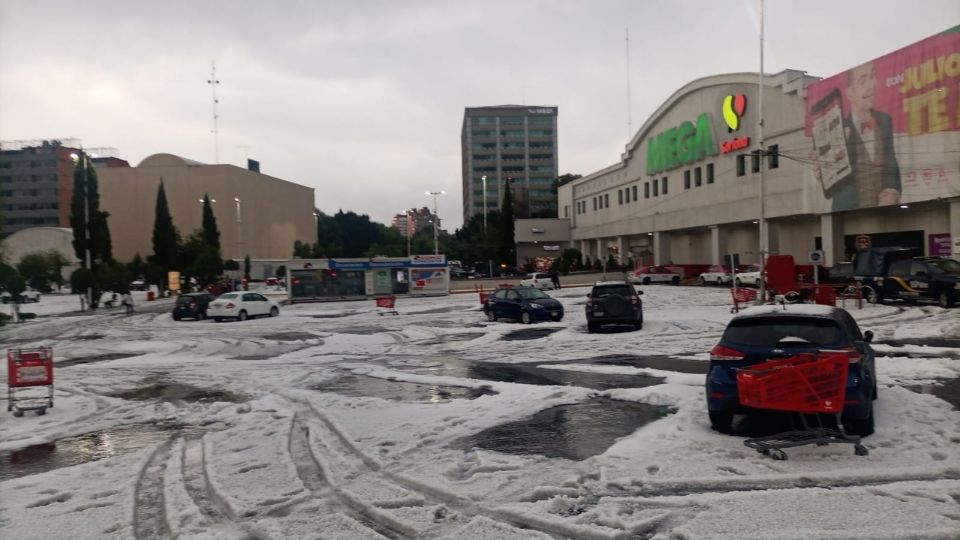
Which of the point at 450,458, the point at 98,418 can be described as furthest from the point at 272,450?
the point at 98,418

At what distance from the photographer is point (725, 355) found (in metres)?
7.36

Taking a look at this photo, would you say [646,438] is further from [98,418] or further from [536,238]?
[536,238]

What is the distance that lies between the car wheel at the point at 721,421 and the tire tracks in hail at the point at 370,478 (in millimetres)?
3363

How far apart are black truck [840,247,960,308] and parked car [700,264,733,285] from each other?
57.8 feet

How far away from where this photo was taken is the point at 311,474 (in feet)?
21.5

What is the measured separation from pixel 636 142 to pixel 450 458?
62.7 m

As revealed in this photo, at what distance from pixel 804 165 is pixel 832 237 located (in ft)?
17.0

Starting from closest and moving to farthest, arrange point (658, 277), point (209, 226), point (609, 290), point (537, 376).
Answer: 1. point (537, 376)
2. point (609, 290)
3. point (658, 277)
4. point (209, 226)

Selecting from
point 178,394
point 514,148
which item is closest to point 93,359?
point 178,394

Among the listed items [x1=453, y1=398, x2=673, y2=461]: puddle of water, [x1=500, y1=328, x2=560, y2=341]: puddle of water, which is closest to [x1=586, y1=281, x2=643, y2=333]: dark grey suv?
[x1=500, y1=328, x2=560, y2=341]: puddle of water

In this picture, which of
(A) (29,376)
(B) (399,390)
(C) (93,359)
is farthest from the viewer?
(C) (93,359)

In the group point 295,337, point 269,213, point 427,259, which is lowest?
point 295,337

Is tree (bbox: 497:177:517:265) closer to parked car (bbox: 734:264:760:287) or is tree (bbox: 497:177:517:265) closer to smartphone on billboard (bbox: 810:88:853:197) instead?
parked car (bbox: 734:264:760:287)

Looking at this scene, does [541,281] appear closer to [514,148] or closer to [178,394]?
[178,394]
